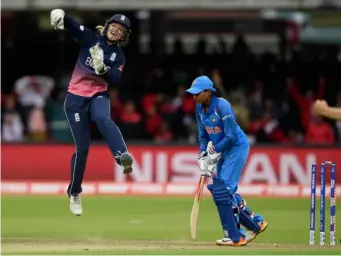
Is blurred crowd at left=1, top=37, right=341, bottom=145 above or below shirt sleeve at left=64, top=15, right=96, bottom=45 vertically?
below

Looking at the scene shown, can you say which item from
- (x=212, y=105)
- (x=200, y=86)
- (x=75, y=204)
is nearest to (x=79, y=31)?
(x=200, y=86)

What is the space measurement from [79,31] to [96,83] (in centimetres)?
60

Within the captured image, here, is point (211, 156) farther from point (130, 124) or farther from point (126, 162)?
point (130, 124)

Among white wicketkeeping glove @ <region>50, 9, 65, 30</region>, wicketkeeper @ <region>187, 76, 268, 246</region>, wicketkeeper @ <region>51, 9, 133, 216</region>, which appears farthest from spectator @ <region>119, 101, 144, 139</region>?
white wicketkeeping glove @ <region>50, 9, 65, 30</region>

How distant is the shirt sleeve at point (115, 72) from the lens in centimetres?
1176

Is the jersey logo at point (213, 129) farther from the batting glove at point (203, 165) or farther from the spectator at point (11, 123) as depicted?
the spectator at point (11, 123)

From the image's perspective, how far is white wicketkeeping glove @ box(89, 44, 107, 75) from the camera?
1167cm

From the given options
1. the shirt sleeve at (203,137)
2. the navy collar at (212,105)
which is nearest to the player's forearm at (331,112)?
the navy collar at (212,105)

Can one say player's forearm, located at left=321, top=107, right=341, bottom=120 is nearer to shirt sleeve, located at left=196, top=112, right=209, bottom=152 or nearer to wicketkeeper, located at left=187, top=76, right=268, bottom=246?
wicketkeeper, located at left=187, top=76, right=268, bottom=246

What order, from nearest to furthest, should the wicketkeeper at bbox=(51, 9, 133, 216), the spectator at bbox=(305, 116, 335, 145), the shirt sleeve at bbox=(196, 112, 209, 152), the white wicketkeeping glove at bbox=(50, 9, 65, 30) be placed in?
the white wicketkeeping glove at bbox=(50, 9, 65, 30), the wicketkeeper at bbox=(51, 9, 133, 216), the shirt sleeve at bbox=(196, 112, 209, 152), the spectator at bbox=(305, 116, 335, 145)

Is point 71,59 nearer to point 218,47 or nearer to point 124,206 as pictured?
point 218,47

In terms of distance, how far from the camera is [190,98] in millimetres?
19547

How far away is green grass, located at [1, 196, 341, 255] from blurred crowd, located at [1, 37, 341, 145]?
74.6 inches

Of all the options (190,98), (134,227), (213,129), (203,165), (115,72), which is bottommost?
(134,227)
